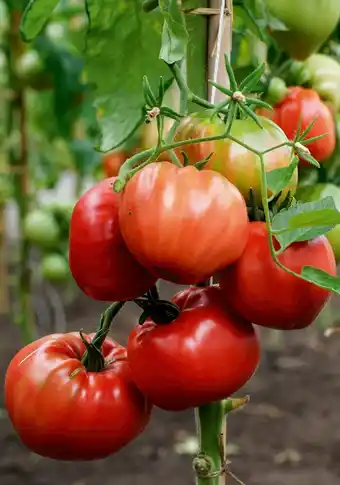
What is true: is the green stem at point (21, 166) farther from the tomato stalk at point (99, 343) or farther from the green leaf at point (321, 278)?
the green leaf at point (321, 278)

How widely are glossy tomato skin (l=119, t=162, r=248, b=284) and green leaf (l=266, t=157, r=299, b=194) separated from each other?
1.0 inches

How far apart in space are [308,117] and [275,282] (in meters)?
0.29

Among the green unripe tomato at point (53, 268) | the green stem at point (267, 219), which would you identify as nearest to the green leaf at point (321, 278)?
the green stem at point (267, 219)

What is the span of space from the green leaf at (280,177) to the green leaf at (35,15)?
384 mm

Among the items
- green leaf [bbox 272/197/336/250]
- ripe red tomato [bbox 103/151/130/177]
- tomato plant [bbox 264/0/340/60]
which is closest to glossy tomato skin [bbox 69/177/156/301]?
green leaf [bbox 272/197/336/250]

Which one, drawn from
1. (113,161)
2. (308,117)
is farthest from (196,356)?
(113,161)

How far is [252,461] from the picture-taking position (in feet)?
6.34

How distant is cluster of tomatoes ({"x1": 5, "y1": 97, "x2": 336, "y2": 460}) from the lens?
51 cm

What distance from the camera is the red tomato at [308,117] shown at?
2.45 ft

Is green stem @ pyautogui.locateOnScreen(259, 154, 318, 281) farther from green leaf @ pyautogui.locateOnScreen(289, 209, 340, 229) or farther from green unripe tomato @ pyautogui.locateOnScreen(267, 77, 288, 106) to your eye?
green unripe tomato @ pyautogui.locateOnScreen(267, 77, 288, 106)

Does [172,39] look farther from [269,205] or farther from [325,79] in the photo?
[325,79]

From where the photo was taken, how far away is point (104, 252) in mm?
557

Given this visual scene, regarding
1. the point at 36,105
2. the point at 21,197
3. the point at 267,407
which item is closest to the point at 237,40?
the point at 21,197

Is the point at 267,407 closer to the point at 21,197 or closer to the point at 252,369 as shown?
the point at 21,197
